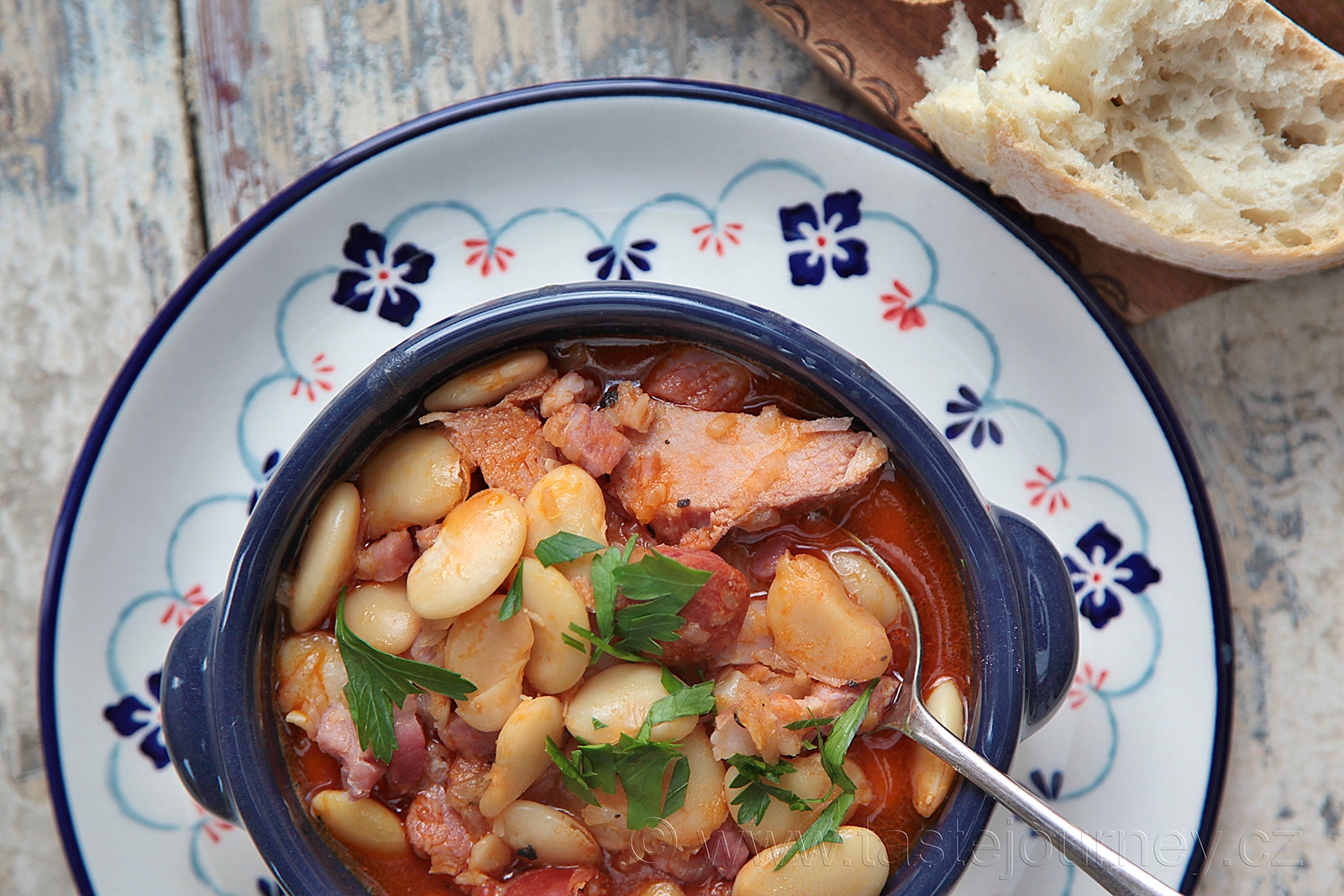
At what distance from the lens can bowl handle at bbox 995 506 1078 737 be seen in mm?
1335

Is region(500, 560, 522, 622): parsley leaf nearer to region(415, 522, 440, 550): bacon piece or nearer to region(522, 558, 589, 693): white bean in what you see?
region(522, 558, 589, 693): white bean

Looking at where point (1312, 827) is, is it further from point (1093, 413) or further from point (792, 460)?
point (792, 460)

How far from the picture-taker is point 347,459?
52.8 inches

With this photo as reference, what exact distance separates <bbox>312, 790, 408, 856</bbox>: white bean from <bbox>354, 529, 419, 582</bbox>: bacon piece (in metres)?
0.29

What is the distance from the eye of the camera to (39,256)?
1.77 metres

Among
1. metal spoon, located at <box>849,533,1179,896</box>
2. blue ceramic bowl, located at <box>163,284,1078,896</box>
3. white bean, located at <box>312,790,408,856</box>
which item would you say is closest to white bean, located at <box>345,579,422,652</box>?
blue ceramic bowl, located at <box>163,284,1078,896</box>

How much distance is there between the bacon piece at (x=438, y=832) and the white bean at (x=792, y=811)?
1.17ft

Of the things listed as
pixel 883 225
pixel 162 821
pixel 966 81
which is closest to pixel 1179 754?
pixel 883 225

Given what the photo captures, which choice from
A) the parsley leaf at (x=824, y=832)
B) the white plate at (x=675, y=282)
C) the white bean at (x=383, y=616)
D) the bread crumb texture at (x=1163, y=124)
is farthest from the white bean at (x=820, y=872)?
the bread crumb texture at (x=1163, y=124)

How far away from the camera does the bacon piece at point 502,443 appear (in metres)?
1.31

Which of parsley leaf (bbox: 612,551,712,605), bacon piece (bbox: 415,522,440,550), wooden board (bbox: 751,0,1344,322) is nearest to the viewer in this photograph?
parsley leaf (bbox: 612,551,712,605)

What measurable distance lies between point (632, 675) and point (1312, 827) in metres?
1.29

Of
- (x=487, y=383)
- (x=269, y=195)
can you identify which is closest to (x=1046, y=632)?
(x=487, y=383)

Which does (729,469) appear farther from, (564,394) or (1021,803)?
(1021,803)
